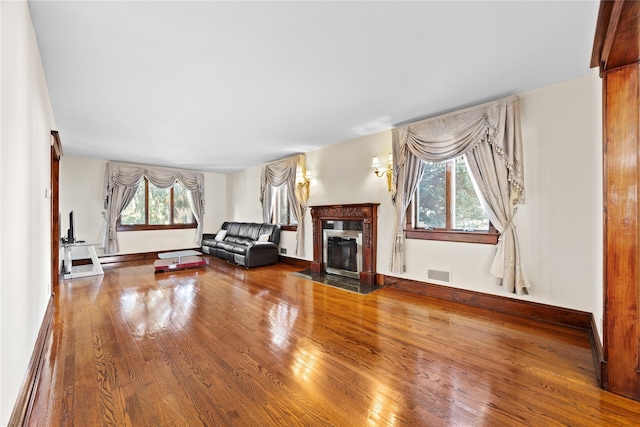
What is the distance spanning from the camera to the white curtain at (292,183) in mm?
5852

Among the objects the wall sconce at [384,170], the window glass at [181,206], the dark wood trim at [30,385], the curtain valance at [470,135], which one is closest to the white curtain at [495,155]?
the curtain valance at [470,135]

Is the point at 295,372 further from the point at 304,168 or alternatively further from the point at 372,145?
the point at 304,168

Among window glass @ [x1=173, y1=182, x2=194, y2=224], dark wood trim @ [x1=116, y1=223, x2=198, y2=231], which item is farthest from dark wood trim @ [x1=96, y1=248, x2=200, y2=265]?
window glass @ [x1=173, y1=182, x2=194, y2=224]

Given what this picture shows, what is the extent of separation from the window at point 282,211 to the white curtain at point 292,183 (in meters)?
0.13

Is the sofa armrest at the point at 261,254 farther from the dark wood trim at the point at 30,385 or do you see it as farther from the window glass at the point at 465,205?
the window glass at the point at 465,205

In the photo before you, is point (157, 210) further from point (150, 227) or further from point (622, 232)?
point (622, 232)

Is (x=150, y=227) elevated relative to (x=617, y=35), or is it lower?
lower

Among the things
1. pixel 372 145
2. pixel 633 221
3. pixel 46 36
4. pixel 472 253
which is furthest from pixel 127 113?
pixel 633 221

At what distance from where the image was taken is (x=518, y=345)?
2.43 m

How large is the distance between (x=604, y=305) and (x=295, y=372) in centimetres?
221

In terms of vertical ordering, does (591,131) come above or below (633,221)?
above

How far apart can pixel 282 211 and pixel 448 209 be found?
415cm

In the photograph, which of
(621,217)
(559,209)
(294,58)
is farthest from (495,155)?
(294,58)

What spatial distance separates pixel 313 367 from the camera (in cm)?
208
